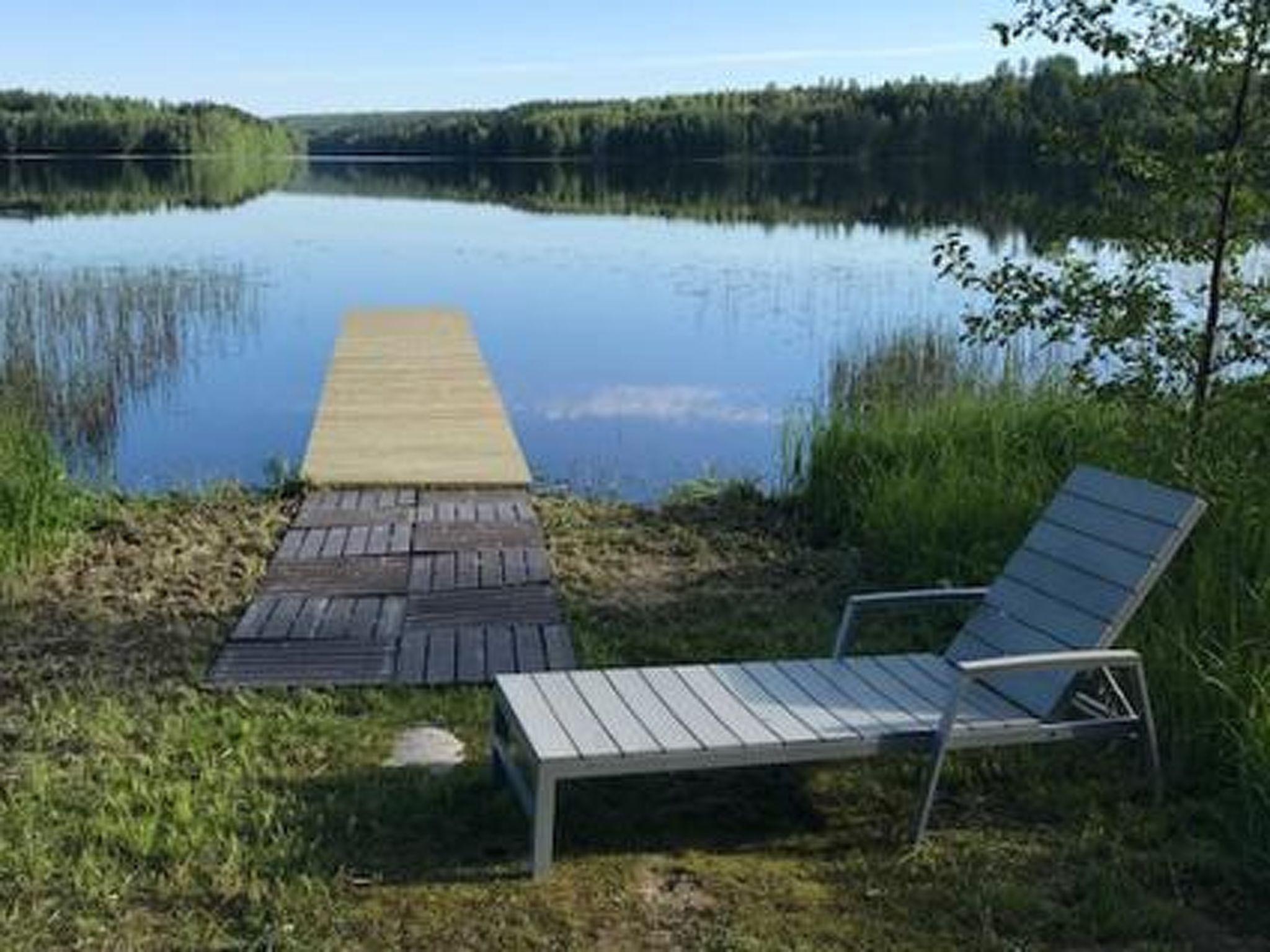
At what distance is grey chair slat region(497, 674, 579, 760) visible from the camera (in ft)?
10.5

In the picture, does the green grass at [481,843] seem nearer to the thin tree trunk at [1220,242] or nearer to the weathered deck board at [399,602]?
the weathered deck board at [399,602]

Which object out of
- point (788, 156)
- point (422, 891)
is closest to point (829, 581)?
point (422, 891)

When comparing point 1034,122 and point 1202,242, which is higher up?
point 1034,122

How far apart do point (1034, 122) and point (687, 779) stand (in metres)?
3.11

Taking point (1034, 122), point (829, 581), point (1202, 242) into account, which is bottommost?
point (829, 581)

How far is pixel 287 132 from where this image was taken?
363 ft

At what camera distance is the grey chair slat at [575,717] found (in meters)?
3.23

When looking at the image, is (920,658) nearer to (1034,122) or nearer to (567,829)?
(567,829)

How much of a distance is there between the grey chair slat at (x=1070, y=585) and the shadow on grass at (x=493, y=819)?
875 mm

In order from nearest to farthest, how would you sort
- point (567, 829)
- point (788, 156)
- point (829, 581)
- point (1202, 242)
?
point (567, 829) < point (1202, 242) < point (829, 581) < point (788, 156)

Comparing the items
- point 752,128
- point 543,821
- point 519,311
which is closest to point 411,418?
point 543,821

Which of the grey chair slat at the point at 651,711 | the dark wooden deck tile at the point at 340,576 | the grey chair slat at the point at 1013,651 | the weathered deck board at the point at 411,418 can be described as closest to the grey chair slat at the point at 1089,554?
the grey chair slat at the point at 1013,651

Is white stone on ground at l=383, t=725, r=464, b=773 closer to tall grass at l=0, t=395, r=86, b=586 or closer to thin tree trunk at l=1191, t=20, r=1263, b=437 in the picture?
tall grass at l=0, t=395, r=86, b=586

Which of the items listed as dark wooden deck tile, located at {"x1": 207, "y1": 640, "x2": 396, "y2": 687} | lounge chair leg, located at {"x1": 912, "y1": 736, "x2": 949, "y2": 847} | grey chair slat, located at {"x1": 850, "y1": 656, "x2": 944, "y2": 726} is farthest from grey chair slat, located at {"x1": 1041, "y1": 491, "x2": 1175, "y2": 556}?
dark wooden deck tile, located at {"x1": 207, "y1": 640, "x2": 396, "y2": 687}
